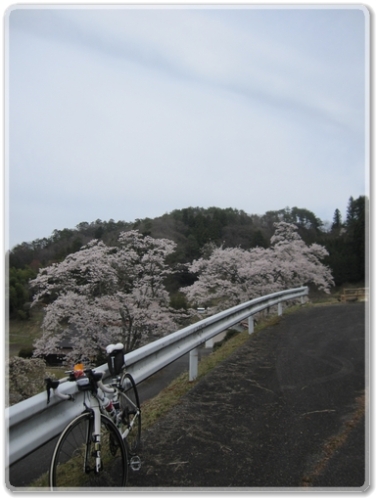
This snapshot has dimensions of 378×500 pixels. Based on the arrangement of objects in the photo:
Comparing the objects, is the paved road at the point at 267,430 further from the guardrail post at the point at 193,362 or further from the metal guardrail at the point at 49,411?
the metal guardrail at the point at 49,411

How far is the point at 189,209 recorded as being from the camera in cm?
563

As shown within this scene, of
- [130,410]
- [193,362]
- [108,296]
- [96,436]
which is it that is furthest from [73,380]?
[108,296]

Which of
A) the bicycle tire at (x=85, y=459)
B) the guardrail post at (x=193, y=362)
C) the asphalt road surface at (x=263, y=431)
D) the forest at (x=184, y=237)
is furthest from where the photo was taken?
the guardrail post at (x=193, y=362)

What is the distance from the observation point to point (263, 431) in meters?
3.06

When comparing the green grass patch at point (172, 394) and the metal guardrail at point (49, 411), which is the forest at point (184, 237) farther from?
the green grass patch at point (172, 394)

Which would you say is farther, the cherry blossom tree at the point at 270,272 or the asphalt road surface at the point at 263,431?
the cherry blossom tree at the point at 270,272

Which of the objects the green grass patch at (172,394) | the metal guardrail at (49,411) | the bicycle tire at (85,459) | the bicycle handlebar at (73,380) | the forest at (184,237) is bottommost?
the green grass patch at (172,394)

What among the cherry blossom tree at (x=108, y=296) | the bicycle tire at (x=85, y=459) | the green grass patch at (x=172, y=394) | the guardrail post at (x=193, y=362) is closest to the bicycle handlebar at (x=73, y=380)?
the bicycle tire at (x=85, y=459)

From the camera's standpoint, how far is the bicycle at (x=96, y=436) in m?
2.11

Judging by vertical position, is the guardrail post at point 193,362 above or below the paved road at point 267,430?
above

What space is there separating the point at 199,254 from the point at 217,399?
13.5ft

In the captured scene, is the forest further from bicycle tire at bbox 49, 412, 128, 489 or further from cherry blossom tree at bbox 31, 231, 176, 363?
bicycle tire at bbox 49, 412, 128, 489

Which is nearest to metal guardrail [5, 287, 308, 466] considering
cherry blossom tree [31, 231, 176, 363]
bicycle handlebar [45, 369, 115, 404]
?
bicycle handlebar [45, 369, 115, 404]

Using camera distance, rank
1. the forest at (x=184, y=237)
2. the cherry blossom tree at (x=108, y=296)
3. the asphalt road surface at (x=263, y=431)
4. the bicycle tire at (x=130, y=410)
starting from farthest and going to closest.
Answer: the cherry blossom tree at (x=108, y=296)
the forest at (x=184, y=237)
the bicycle tire at (x=130, y=410)
the asphalt road surface at (x=263, y=431)
